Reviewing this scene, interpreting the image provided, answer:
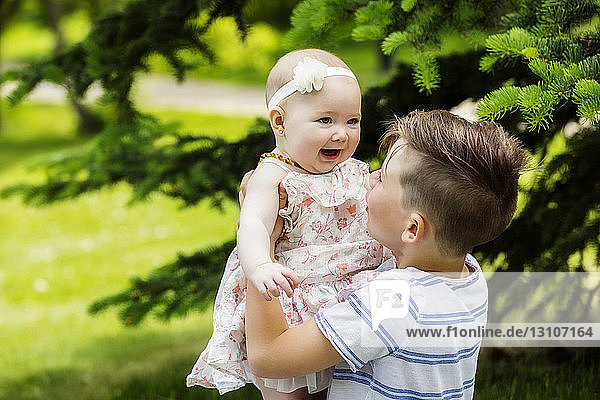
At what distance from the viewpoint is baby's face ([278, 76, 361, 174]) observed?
1.96m

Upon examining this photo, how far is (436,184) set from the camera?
1797 millimetres

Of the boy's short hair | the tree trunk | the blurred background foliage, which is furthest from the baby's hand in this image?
the tree trunk

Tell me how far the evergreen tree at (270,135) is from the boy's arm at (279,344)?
0.91 meters

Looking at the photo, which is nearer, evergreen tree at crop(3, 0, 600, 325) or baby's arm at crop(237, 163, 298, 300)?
baby's arm at crop(237, 163, 298, 300)

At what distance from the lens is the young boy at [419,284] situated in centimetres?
178

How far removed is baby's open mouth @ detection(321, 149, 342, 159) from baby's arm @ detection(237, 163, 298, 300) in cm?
12

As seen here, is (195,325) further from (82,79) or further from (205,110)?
(205,110)

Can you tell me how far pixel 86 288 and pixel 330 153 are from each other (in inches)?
290

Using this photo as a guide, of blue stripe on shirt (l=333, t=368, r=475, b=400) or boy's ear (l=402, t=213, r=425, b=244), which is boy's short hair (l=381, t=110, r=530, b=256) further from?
blue stripe on shirt (l=333, t=368, r=475, b=400)

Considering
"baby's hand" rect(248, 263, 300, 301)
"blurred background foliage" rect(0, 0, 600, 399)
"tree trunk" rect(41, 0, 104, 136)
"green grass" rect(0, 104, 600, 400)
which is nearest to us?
"baby's hand" rect(248, 263, 300, 301)

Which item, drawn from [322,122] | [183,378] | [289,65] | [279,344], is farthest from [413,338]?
[183,378]

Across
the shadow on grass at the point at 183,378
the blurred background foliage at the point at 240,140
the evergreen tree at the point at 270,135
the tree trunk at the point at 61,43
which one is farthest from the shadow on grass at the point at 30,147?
the evergreen tree at the point at 270,135

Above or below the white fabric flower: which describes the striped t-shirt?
below

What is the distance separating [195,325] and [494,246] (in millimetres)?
3836
